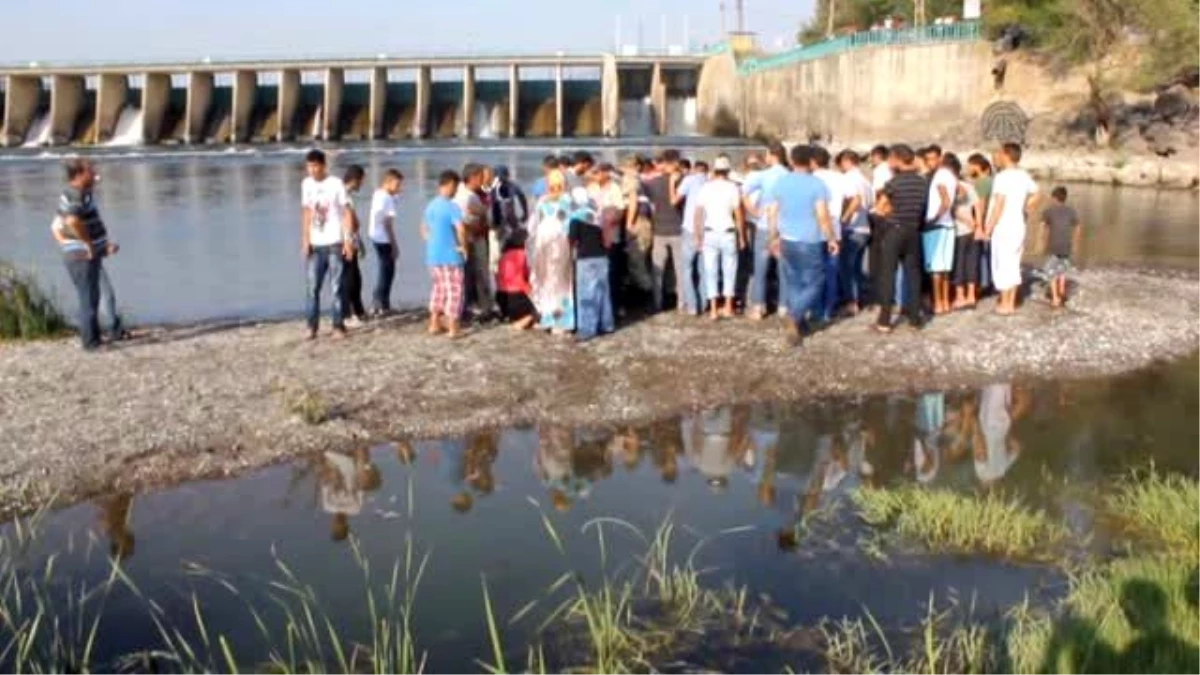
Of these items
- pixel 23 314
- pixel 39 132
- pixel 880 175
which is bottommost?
pixel 23 314

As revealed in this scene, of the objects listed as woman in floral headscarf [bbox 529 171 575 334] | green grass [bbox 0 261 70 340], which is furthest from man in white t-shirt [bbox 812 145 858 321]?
green grass [bbox 0 261 70 340]

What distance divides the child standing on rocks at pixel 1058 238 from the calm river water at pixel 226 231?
6179mm

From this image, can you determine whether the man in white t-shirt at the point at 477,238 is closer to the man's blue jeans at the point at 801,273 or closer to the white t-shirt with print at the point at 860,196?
the man's blue jeans at the point at 801,273

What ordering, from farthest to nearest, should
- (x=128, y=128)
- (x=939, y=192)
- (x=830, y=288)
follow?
(x=128, y=128), (x=830, y=288), (x=939, y=192)

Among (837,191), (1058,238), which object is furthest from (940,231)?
(1058,238)

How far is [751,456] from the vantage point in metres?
8.08

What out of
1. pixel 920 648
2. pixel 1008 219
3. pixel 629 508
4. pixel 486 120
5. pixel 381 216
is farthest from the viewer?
pixel 486 120

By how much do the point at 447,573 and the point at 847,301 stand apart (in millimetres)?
6650

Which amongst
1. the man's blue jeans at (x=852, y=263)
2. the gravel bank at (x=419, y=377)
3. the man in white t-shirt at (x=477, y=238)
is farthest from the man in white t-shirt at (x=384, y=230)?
the man's blue jeans at (x=852, y=263)

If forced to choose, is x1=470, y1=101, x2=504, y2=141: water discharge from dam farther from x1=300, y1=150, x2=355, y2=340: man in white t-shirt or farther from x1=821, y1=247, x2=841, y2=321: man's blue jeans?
x1=300, y1=150, x2=355, y2=340: man in white t-shirt

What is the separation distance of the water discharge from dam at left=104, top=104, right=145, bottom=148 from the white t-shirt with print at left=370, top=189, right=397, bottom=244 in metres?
52.1

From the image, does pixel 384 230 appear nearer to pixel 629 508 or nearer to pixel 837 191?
pixel 837 191

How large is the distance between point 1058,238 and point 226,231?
17.5m

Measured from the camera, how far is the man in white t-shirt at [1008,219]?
10.8 metres
